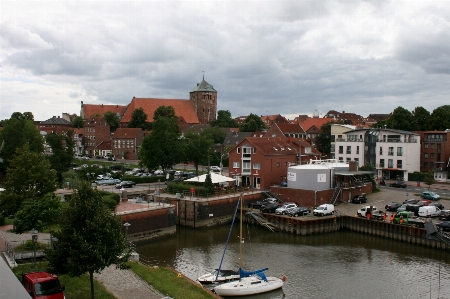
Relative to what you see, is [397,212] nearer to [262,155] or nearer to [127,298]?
[262,155]

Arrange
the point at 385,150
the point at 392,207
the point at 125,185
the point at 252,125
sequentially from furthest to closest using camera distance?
the point at 252,125 < the point at 385,150 < the point at 125,185 < the point at 392,207

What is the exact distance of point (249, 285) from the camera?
2647 centimetres

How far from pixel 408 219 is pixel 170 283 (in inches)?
984

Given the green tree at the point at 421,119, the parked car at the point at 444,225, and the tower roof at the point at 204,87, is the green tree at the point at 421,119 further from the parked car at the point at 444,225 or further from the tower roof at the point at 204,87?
the tower roof at the point at 204,87

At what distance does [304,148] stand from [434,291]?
1408 inches

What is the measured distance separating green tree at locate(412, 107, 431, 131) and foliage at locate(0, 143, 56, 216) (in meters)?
68.5

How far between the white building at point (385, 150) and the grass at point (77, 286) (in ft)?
177

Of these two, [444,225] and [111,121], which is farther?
[111,121]

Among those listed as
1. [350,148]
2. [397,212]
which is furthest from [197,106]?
[397,212]

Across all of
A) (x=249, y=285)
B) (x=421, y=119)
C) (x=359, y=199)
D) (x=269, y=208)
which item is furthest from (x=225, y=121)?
(x=249, y=285)

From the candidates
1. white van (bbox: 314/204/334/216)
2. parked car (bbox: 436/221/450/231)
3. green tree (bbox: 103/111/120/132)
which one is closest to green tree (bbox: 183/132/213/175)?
white van (bbox: 314/204/334/216)

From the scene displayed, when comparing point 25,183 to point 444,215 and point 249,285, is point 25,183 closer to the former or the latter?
point 249,285

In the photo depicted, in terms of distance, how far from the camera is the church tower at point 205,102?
129m

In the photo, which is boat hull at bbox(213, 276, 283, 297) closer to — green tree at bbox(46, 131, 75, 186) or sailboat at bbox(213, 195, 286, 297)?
sailboat at bbox(213, 195, 286, 297)
